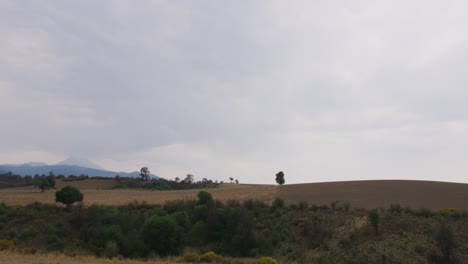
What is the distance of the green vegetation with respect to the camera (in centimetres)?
3206

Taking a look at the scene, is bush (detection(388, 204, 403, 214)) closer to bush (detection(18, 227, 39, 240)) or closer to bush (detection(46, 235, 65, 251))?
bush (detection(46, 235, 65, 251))

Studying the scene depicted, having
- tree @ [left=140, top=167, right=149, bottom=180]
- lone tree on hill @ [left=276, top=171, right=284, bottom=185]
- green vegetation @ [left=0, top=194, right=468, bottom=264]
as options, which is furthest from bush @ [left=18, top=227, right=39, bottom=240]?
tree @ [left=140, top=167, right=149, bottom=180]

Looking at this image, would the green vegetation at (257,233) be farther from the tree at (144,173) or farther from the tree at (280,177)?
the tree at (144,173)

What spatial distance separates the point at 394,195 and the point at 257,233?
26869 millimetres

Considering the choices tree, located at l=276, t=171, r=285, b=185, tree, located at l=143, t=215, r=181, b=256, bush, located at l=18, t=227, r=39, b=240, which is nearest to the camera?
tree, located at l=143, t=215, r=181, b=256

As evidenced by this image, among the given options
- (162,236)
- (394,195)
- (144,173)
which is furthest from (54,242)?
(144,173)

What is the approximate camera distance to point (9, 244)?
93.0 ft

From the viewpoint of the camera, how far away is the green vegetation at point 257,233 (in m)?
32.1

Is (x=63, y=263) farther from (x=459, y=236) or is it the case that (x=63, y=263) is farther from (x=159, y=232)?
(x=459, y=236)

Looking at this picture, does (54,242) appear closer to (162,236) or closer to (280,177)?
(162,236)

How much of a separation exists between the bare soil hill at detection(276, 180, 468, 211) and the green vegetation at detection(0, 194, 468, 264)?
5.56 m

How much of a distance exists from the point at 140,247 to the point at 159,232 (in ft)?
6.51

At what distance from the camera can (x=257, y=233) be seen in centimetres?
3825

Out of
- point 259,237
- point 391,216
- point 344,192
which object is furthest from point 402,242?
point 344,192
